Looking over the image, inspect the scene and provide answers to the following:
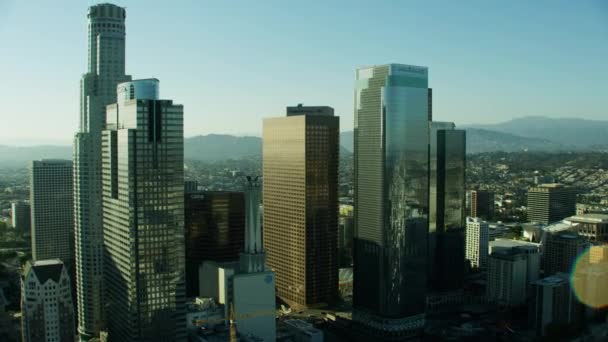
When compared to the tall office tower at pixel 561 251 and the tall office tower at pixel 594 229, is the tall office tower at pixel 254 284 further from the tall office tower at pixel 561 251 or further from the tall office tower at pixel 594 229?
the tall office tower at pixel 594 229

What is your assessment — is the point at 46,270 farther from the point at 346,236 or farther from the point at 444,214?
the point at 346,236

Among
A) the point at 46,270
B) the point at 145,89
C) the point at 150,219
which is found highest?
the point at 145,89

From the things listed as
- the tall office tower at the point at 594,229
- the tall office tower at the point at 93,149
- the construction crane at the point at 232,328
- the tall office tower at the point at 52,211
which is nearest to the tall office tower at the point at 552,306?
the construction crane at the point at 232,328

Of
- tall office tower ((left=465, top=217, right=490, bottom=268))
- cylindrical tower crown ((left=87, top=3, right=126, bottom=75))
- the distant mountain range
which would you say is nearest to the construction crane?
cylindrical tower crown ((left=87, top=3, right=126, bottom=75))

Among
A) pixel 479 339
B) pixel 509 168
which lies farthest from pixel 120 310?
pixel 509 168

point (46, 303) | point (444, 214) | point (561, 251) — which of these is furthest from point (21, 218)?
point (561, 251)
